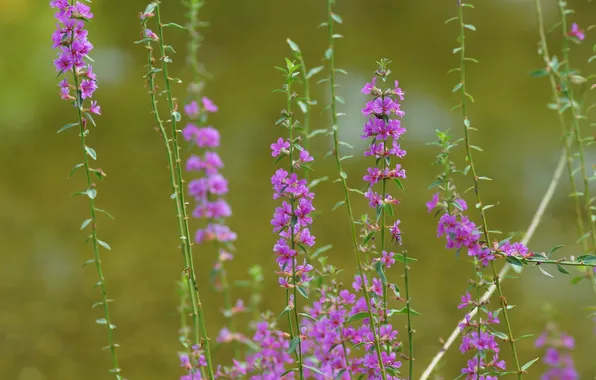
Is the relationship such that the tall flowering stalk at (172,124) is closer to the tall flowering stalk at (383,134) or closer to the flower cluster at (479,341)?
the tall flowering stalk at (383,134)

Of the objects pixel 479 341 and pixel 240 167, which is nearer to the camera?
pixel 479 341

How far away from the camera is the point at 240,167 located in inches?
137

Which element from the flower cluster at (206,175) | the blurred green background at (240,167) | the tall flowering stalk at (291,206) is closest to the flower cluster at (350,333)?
the tall flowering stalk at (291,206)

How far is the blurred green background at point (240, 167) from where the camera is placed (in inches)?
102

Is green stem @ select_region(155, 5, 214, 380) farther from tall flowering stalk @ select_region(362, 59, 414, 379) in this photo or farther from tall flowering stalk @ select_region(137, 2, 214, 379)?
tall flowering stalk @ select_region(362, 59, 414, 379)

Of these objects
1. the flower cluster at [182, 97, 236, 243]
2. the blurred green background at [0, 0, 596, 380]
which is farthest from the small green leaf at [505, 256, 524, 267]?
the blurred green background at [0, 0, 596, 380]

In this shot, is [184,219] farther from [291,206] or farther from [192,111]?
[192,111]

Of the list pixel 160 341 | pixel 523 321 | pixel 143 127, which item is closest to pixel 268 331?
pixel 160 341

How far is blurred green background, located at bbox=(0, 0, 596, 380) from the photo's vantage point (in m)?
2.60

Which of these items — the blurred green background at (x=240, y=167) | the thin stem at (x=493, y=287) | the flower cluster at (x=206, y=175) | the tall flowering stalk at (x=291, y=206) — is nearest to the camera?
the tall flowering stalk at (x=291, y=206)

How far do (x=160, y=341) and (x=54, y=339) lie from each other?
41cm

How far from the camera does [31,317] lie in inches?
108

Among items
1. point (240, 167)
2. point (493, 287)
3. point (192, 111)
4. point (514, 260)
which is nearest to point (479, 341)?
point (514, 260)

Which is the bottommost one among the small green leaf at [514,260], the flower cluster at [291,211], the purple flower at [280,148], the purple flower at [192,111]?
the small green leaf at [514,260]
